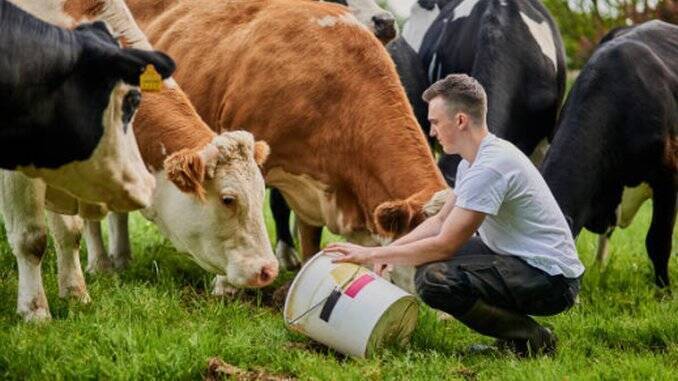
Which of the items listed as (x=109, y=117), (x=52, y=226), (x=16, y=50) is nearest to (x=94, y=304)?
(x=52, y=226)

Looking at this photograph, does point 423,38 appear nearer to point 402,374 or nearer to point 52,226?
point 52,226

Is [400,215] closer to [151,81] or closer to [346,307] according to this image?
[346,307]

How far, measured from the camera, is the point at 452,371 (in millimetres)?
5246

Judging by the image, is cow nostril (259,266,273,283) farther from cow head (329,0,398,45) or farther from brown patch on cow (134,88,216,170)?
cow head (329,0,398,45)

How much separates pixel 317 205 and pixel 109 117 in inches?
94.9

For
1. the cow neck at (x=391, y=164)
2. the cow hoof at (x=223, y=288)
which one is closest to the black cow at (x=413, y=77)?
the cow neck at (x=391, y=164)

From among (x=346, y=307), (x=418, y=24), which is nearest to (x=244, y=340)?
(x=346, y=307)

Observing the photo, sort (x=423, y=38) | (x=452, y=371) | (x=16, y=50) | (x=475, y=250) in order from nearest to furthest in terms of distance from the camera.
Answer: (x=16, y=50)
(x=452, y=371)
(x=475, y=250)
(x=423, y=38)

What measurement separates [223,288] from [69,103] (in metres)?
2.23

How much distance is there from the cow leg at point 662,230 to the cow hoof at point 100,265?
3599 mm

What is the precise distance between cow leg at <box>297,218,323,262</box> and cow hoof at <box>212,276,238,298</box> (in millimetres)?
1074

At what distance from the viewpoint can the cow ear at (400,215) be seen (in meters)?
6.24

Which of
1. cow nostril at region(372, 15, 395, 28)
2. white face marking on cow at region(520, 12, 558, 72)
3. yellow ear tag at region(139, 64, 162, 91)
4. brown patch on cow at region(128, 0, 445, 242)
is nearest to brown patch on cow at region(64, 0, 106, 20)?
yellow ear tag at region(139, 64, 162, 91)

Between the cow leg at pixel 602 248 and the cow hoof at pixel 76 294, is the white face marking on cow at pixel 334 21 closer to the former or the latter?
the cow hoof at pixel 76 294
